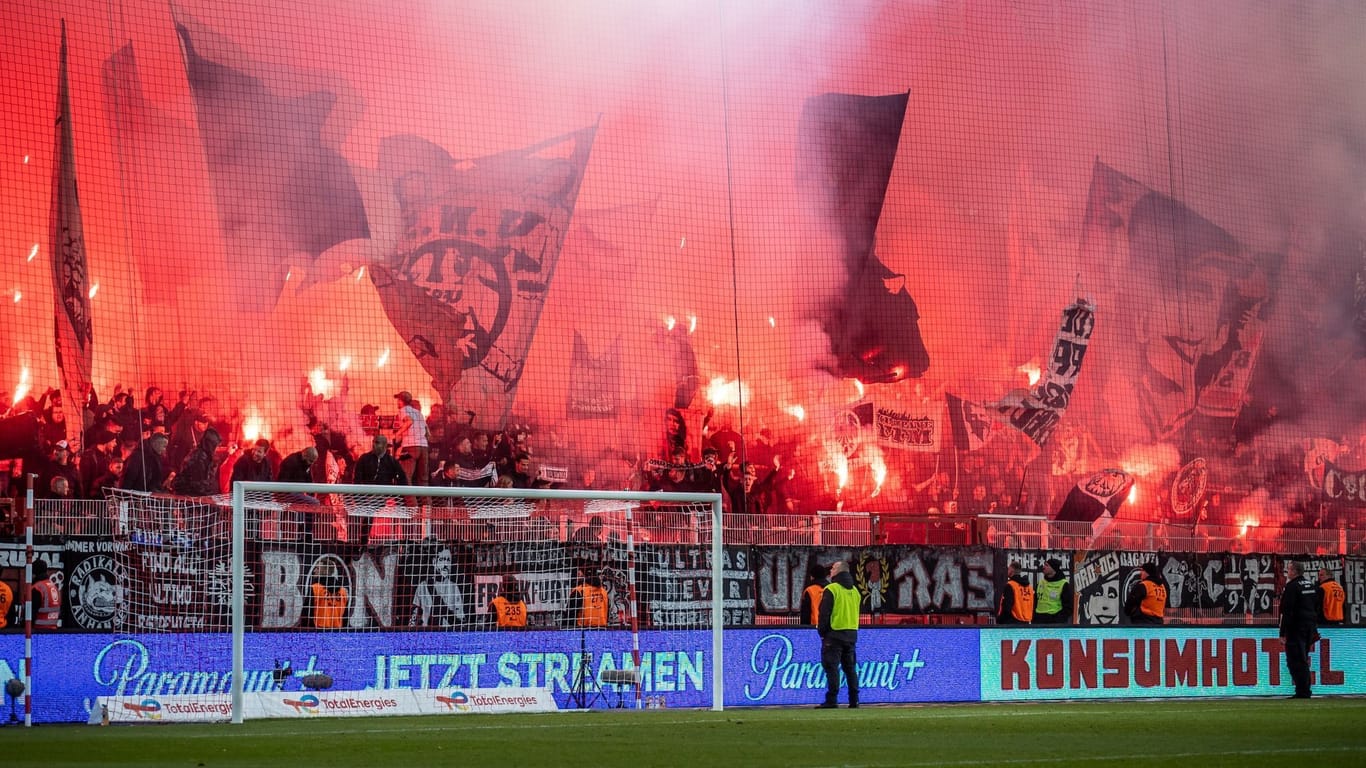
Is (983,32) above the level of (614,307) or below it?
above

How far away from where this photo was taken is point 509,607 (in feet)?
47.5

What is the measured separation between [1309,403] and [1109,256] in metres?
5.10

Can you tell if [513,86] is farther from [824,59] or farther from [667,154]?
[824,59]

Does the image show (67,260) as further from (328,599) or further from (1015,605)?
(1015,605)

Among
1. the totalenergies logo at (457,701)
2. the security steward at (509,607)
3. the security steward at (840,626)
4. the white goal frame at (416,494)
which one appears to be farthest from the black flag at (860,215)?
the totalenergies logo at (457,701)

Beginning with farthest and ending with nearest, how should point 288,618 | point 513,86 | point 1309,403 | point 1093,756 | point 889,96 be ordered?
point 1309,403
point 889,96
point 513,86
point 288,618
point 1093,756

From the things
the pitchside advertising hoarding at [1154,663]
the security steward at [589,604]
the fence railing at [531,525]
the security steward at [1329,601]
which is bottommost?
the pitchside advertising hoarding at [1154,663]

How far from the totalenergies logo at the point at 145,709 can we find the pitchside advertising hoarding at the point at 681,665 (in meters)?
0.01

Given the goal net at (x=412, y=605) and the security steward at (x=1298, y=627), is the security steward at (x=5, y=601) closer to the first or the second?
the goal net at (x=412, y=605)

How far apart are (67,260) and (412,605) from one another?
12689 mm

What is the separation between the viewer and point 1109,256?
3003 centimetres

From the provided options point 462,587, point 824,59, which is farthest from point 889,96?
point 462,587

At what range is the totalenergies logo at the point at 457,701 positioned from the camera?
1325 centimetres

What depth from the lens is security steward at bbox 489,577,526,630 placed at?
14.3 m
